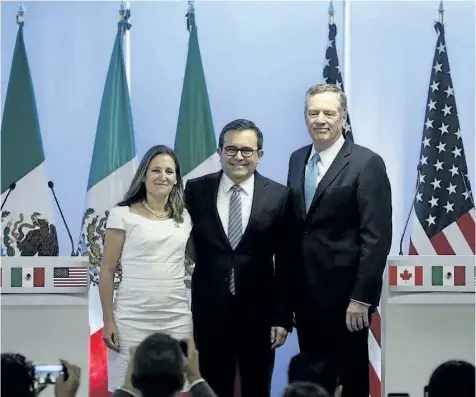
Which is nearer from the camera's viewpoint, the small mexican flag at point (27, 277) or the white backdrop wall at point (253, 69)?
the small mexican flag at point (27, 277)

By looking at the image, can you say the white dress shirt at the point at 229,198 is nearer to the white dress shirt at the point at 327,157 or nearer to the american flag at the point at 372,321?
the white dress shirt at the point at 327,157

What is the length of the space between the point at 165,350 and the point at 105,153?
2.53 m

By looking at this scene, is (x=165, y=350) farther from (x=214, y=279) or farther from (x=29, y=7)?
(x=29, y=7)

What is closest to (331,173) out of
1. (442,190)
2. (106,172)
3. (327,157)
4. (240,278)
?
(327,157)

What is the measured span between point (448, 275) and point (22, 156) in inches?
101

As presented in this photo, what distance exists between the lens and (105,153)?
442 cm

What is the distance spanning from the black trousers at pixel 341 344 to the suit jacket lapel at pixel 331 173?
494 millimetres

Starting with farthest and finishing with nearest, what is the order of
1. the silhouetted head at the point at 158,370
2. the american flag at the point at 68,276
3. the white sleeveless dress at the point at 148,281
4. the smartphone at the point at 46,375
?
the american flag at the point at 68,276 < the white sleeveless dress at the point at 148,281 < the smartphone at the point at 46,375 < the silhouetted head at the point at 158,370

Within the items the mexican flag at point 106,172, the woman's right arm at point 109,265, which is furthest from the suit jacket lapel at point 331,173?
the mexican flag at point 106,172

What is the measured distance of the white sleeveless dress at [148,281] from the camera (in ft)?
9.97

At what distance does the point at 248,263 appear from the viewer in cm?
306

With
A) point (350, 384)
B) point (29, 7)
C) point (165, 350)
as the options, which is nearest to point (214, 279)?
point (350, 384)

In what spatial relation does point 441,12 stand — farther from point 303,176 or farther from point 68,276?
point 68,276

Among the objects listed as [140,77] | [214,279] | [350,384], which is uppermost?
[140,77]
